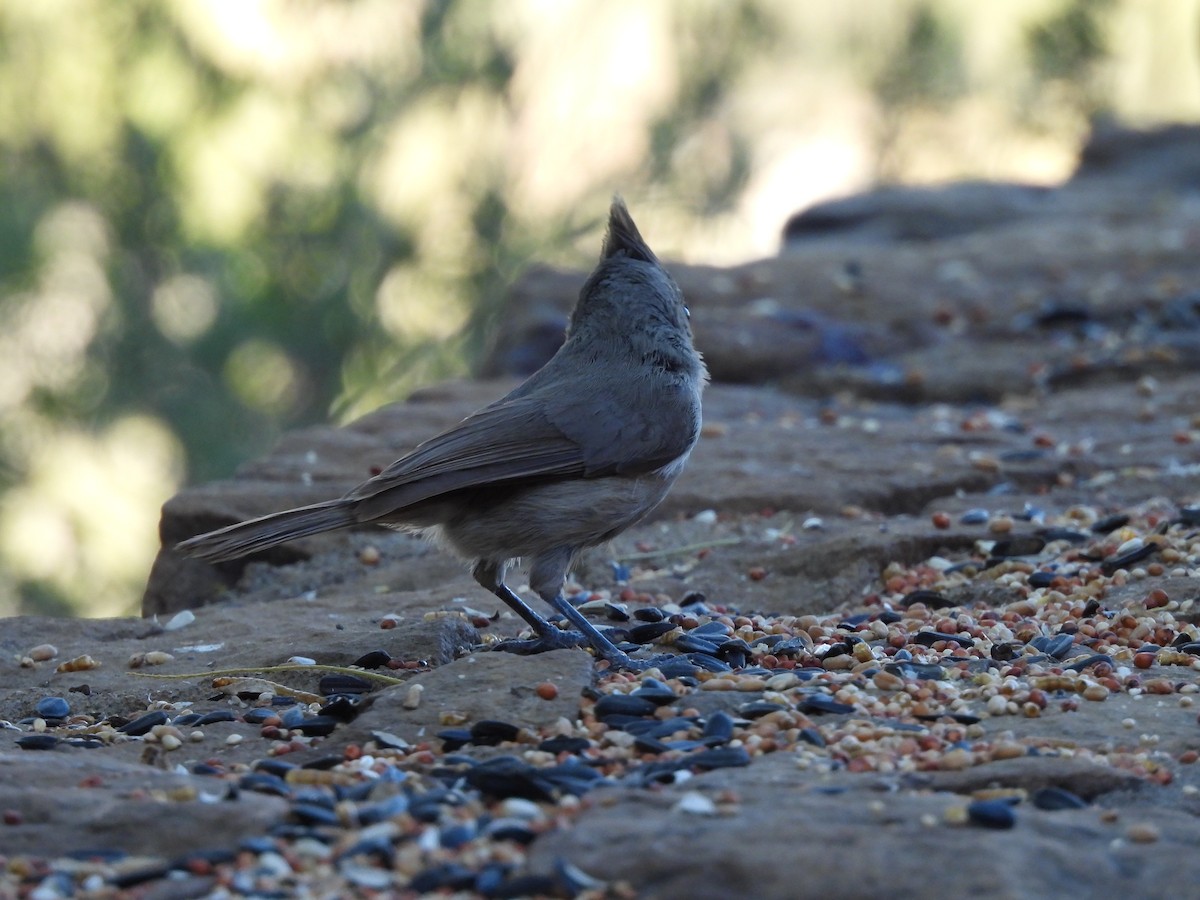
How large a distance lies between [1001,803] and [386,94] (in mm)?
9130

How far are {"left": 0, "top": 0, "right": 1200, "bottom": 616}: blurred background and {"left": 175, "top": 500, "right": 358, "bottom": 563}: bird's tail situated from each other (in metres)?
6.30

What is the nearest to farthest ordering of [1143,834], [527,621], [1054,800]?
[1143,834], [1054,800], [527,621]

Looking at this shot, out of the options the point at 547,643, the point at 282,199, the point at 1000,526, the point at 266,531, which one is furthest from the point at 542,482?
the point at 282,199

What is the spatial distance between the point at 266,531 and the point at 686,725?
1.35 meters

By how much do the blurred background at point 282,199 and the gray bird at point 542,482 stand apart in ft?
19.8

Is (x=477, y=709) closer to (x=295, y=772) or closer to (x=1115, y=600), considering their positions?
(x=295, y=772)

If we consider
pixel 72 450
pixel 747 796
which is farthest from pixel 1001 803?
pixel 72 450

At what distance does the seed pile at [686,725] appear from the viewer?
103 inches

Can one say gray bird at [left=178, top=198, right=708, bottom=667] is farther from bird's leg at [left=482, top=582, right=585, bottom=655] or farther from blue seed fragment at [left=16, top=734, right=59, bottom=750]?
blue seed fragment at [left=16, top=734, right=59, bottom=750]

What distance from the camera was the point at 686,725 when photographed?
10.6ft

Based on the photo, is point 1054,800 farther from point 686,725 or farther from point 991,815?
point 686,725

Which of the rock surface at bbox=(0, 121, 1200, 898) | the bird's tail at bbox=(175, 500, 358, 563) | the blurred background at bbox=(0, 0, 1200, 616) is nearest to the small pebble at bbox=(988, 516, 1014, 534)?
the rock surface at bbox=(0, 121, 1200, 898)

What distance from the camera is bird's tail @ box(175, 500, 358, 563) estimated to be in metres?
→ 3.97

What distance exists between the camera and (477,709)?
334 cm
